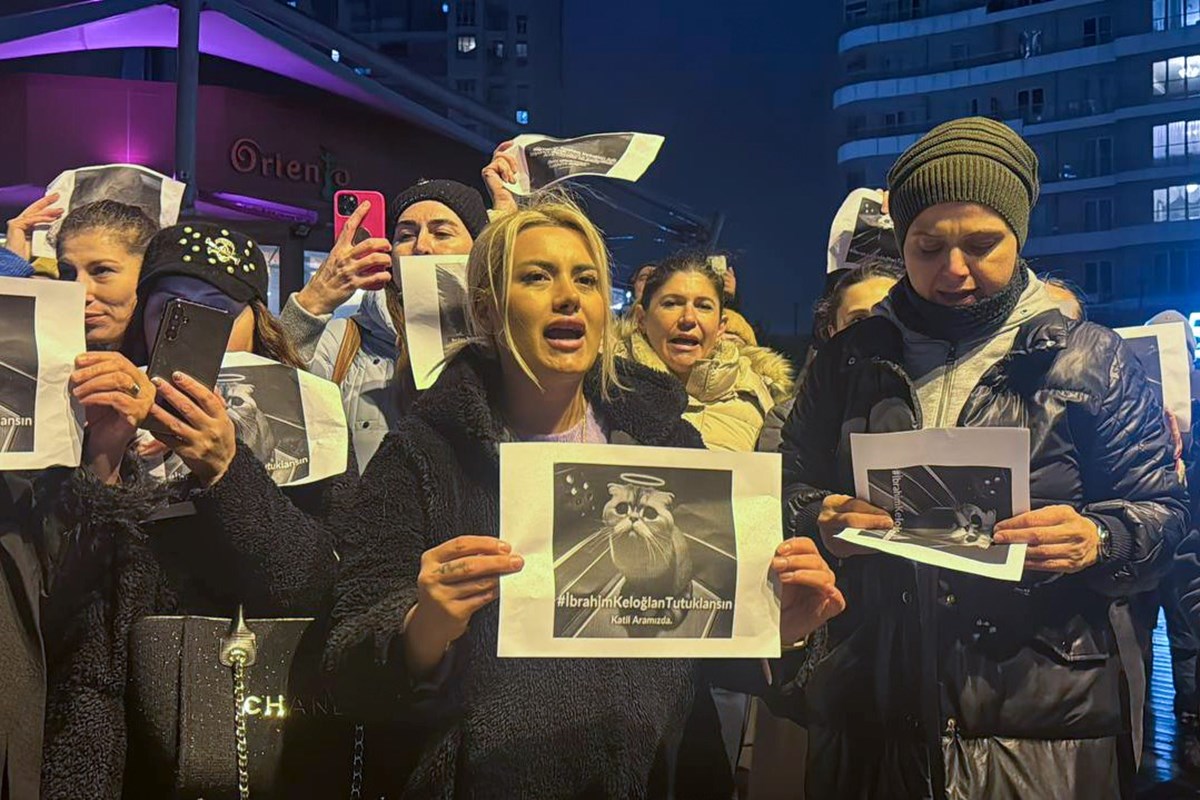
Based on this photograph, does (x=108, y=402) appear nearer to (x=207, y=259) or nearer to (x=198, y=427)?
(x=198, y=427)

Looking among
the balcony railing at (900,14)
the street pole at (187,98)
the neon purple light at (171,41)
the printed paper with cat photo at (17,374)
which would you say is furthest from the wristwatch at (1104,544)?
the balcony railing at (900,14)

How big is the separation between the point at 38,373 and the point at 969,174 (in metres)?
1.63

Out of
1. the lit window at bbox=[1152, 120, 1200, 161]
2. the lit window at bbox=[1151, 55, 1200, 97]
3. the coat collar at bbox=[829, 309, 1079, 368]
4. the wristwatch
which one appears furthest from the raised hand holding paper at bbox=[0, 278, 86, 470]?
the lit window at bbox=[1151, 55, 1200, 97]

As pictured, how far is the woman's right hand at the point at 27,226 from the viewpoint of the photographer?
108 inches

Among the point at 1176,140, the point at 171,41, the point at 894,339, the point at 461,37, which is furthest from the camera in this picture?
the point at 461,37

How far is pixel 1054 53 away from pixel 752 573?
24327 mm

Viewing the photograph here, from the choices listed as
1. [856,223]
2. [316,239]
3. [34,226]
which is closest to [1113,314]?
[316,239]

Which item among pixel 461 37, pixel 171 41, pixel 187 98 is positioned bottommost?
pixel 187 98

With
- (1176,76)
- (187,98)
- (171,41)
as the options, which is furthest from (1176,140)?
(187,98)

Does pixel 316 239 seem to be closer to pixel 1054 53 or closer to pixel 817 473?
pixel 817 473

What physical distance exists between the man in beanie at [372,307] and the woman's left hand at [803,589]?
1.26 metres

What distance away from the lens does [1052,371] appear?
2.10m

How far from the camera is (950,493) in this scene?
197cm

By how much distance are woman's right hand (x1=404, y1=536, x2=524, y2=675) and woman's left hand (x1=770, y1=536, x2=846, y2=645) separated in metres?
0.41
